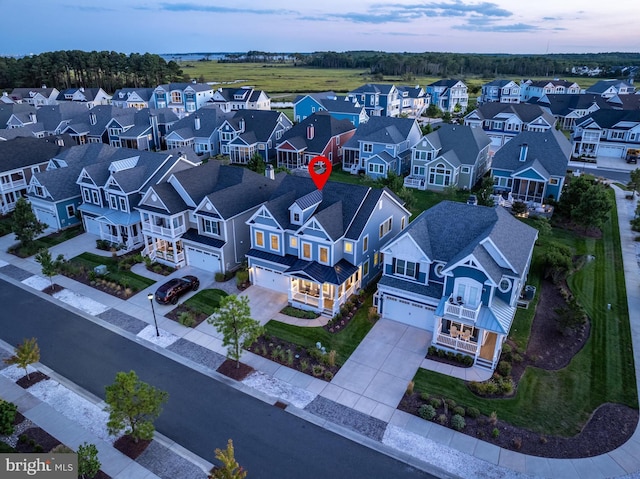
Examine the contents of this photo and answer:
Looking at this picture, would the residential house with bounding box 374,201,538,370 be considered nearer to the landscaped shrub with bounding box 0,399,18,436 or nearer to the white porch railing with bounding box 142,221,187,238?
the white porch railing with bounding box 142,221,187,238

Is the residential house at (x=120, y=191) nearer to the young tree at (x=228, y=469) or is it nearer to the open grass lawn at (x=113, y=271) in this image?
the open grass lawn at (x=113, y=271)

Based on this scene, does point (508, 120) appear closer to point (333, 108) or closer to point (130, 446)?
point (333, 108)

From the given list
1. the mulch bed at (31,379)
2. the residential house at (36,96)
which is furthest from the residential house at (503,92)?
the mulch bed at (31,379)

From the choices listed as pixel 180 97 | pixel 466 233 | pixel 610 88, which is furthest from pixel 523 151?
pixel 180 97

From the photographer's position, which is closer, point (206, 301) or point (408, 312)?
point (408, 312)

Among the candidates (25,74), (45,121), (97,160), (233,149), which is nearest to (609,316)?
(97,160)

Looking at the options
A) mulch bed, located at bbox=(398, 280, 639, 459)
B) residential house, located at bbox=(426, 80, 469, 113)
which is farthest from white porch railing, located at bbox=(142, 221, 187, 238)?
residential house, located at bbox=(426, 80, 469, 113)

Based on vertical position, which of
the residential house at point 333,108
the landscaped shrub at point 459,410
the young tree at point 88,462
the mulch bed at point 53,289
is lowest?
the mulch bed at point 53,289
